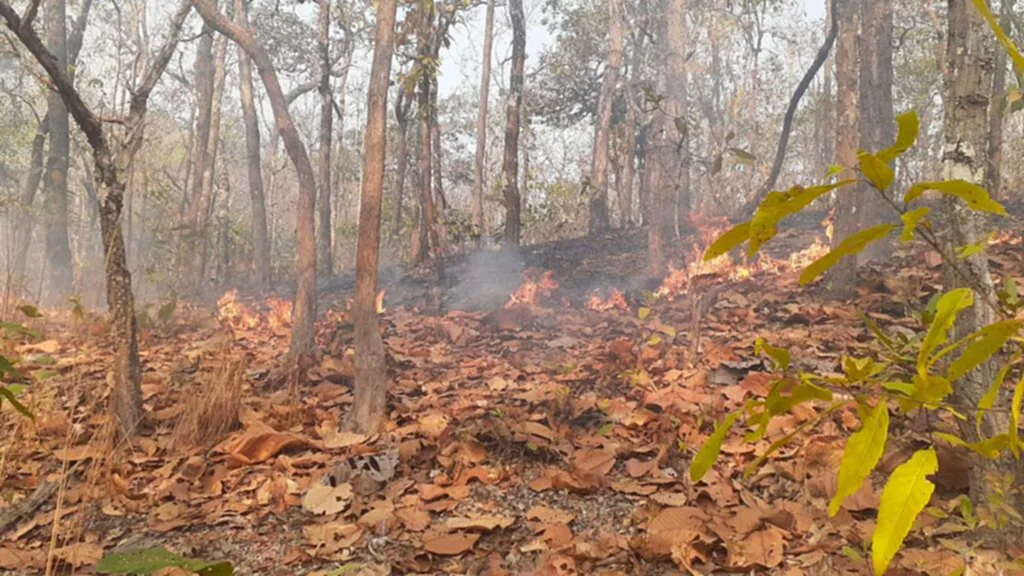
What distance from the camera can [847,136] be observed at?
5.30 m

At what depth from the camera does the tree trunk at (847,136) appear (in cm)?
489

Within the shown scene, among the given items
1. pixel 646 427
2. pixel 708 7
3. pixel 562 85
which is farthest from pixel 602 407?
pixel 708 7

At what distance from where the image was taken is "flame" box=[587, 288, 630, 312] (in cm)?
717

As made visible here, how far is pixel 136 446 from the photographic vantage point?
122 inches

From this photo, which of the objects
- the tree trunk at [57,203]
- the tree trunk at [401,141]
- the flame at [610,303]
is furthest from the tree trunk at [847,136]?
the tree trunk at [57,203]

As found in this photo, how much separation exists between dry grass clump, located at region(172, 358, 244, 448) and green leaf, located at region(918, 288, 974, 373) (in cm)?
319

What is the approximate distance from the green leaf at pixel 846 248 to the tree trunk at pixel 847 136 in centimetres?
463

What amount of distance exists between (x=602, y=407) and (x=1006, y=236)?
200 inches

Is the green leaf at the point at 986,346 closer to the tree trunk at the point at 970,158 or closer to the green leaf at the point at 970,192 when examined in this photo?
the green leaf at the point at 970,192

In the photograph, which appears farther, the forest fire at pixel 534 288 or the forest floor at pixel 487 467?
the forest fire at pixel 534 288

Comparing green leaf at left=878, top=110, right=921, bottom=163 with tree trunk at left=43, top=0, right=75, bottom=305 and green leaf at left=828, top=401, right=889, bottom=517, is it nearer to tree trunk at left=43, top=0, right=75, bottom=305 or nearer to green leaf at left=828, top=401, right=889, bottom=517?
green leaf at left=828, top=401, right=889, bottom=517

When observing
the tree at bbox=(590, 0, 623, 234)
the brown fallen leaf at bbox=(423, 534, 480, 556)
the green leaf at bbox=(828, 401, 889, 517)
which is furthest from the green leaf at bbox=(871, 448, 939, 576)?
the tree at bbox=(590, 0, 623, 234)

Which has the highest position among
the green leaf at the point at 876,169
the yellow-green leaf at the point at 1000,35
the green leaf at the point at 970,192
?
the yellow-green leaf at the point at 1000,35

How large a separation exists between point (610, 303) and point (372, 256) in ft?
14.1
